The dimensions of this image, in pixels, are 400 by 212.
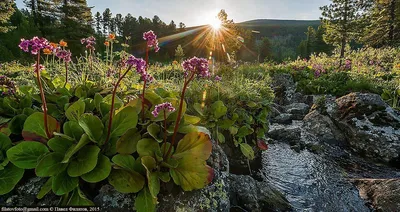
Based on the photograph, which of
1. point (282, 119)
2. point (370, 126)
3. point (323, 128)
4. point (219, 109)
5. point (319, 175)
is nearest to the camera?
point (219, 109)

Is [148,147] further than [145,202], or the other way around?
[148,147]

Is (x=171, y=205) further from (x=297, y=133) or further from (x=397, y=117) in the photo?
(x=397, y=117)

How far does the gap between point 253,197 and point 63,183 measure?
1.81 metres

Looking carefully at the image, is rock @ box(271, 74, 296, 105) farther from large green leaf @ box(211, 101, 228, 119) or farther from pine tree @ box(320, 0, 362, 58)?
pine tree @ box(320, 0, 362, 58)

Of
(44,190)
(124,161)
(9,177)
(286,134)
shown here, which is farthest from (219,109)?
(286,134)

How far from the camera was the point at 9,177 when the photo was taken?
1.28 meters

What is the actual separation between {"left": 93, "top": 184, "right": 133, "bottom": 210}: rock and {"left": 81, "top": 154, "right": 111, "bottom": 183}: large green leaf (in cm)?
20

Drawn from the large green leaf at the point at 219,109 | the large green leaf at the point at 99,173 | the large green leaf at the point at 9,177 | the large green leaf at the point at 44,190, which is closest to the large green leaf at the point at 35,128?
the large green leaf at the point at 9,177

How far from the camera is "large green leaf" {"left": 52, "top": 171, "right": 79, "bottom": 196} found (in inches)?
46.6

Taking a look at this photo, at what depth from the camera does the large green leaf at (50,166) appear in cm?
118

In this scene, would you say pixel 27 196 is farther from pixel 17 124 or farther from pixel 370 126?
pixel 370 126

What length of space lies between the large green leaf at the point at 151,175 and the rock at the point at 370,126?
4626 millimetres

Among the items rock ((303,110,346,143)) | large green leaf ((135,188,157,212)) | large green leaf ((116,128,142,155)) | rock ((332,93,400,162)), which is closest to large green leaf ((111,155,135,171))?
large green leaf ((116,128,142,155))

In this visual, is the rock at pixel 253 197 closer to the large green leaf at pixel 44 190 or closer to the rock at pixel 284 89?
the large green leaf at pixel 44 190
